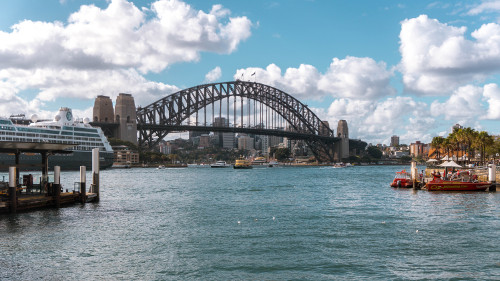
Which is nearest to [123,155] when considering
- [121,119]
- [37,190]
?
[121,119]

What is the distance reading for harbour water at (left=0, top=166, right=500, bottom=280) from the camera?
14961 millimetres

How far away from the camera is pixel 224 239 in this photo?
65.9 ft

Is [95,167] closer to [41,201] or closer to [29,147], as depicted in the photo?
Answer: [29,147]

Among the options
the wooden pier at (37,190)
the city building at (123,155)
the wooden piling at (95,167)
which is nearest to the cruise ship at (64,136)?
the city building at (123,155)

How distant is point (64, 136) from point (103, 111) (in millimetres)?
36378

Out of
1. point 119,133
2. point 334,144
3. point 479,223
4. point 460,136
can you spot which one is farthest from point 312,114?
point 479,223

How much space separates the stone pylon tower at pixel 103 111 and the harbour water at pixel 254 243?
114 m

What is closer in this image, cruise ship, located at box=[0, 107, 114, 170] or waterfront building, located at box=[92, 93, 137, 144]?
cruise ship, located at box=[0, 107, 114, 170]

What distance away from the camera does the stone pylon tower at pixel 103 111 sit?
139500 millimetres

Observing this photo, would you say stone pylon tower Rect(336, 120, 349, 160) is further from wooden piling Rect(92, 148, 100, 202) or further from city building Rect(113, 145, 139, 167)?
wooden piling Rect(92, 148, 100, 202)

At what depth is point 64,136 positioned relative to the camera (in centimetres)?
10500

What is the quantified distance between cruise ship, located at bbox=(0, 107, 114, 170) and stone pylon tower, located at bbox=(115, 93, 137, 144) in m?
17.9

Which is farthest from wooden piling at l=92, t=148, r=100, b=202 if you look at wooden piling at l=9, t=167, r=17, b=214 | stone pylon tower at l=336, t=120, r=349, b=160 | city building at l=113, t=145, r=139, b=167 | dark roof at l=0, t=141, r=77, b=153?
stone pylon tower at l=336, t=120, r=349, b=160

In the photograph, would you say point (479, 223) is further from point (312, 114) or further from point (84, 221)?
point (312, 114)
